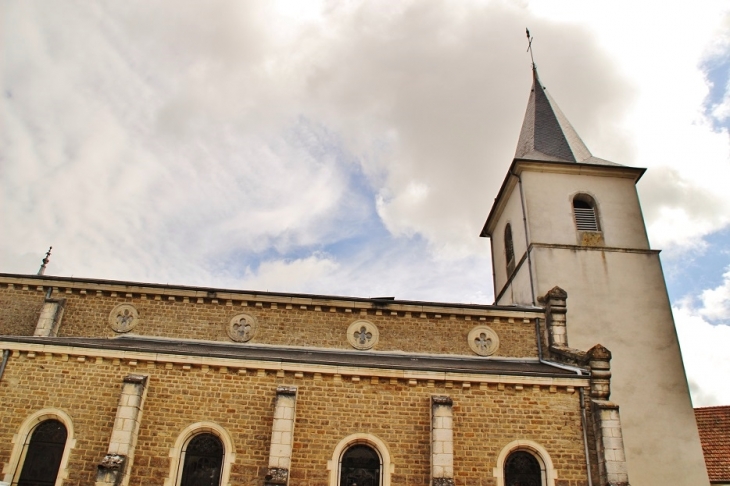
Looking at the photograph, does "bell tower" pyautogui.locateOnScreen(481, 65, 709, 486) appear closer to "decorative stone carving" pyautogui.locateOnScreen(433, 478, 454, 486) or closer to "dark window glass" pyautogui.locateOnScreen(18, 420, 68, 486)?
"decorative stone carving" pyautogui.locateOnScreen(433, 478, 454, 486)

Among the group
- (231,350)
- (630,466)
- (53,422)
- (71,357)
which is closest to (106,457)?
(53,422)

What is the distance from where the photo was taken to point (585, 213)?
62.4 feet

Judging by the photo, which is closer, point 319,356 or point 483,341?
point 319,356

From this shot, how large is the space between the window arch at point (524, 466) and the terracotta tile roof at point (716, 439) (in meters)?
10.5

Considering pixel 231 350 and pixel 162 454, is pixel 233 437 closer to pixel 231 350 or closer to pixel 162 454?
pixel 162 454

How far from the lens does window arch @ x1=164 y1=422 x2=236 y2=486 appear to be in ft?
38.6

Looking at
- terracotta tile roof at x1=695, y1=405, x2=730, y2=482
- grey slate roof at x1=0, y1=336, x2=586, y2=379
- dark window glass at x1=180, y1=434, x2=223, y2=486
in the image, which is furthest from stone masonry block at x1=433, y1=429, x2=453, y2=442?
terracotta tile roof at x1=695, y1=405, x2=730, y2=482

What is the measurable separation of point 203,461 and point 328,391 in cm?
326

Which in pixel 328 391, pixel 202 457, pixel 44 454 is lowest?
pixel 44 454

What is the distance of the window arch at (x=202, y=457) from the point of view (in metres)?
11.8

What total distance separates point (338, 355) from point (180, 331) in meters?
4.83

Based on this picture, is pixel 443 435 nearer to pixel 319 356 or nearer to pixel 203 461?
pixel 319 356

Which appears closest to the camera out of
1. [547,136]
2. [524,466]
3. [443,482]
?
[443,482]

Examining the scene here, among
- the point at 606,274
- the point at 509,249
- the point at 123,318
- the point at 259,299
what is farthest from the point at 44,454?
the point at 606,274
